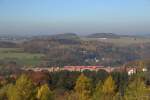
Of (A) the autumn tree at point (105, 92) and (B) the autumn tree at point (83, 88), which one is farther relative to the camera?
(B) the autumn tree at point (83, 88)

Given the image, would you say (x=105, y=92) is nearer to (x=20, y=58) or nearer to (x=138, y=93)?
(x=138, y=93)

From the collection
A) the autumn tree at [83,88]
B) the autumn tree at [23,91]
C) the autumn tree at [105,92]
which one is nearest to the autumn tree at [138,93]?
the autumn tree at [105,92]

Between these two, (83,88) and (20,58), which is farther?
(20,58)

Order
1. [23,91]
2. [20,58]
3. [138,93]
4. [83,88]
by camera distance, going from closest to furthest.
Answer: [23,91] < [138,93] < [83,88] < [20,58]

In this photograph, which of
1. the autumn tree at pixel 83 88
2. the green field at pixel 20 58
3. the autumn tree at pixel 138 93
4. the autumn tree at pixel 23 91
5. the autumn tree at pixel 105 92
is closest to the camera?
the autumn tree at pixel 23 91

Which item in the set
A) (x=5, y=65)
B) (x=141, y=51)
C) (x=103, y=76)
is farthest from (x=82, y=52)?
(x=103, y=76)

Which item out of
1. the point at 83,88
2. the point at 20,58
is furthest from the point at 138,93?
the point at 20,58

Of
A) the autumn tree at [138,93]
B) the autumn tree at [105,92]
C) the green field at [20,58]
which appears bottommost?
the green field at [20,58]

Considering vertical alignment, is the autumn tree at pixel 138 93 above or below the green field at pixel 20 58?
above

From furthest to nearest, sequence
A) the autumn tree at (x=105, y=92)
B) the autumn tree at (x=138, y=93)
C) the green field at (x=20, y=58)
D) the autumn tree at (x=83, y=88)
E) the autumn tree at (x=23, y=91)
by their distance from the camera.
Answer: the green field at (x=20, y=58)
the autumn tree at (x=83, y=88)
the autumn tree at (x=105, y=92)
the autumn tree at (x=138, y=93)
the autumn tree at (x=23, y=91)

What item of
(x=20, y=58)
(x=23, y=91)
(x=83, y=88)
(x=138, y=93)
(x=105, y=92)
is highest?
(x=23, y=91)

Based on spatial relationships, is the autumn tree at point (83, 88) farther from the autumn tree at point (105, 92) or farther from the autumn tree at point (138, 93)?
the autumn tree at point (138, 93)
